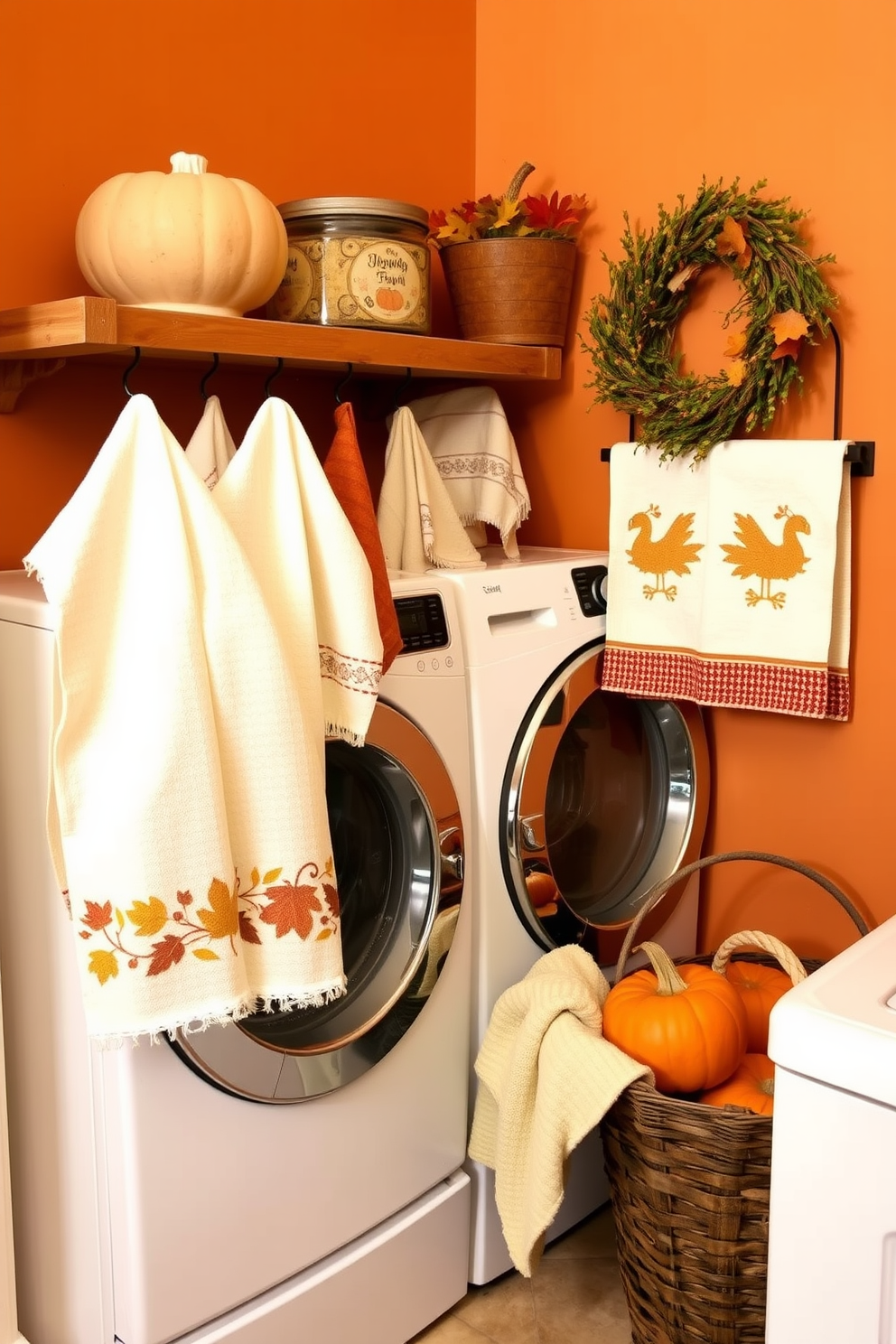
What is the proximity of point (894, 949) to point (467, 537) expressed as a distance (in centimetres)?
96

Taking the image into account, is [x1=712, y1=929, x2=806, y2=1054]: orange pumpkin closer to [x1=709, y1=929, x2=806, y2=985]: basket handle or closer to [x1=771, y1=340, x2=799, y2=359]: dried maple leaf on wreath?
[x1=709, y1=929, x2=806, y2=985]: basket handle

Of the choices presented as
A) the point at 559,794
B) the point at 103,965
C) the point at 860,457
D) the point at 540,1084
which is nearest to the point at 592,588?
the point at 559,794

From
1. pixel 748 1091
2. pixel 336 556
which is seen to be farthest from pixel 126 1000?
pixel 748 1091

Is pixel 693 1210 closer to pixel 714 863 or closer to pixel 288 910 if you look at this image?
pixel 714 863

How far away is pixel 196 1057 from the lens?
137 cm

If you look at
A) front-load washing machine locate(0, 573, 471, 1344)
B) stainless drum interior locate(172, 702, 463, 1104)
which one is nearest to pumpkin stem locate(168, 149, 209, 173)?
front-load washing machine locate(0, 573, 471, 1344)

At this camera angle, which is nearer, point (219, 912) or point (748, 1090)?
point (219, 912)

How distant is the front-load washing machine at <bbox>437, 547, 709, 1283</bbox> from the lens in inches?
67.5

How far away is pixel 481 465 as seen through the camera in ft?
6.67

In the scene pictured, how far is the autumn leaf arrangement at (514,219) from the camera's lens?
1987 mm

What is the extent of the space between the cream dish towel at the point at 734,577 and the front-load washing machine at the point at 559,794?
0.25 ft

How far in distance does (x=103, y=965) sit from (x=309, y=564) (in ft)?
1.64

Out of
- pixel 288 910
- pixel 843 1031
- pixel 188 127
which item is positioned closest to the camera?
pixel 843 1031

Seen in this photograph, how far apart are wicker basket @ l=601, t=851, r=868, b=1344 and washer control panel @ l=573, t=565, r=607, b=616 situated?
0.75m
